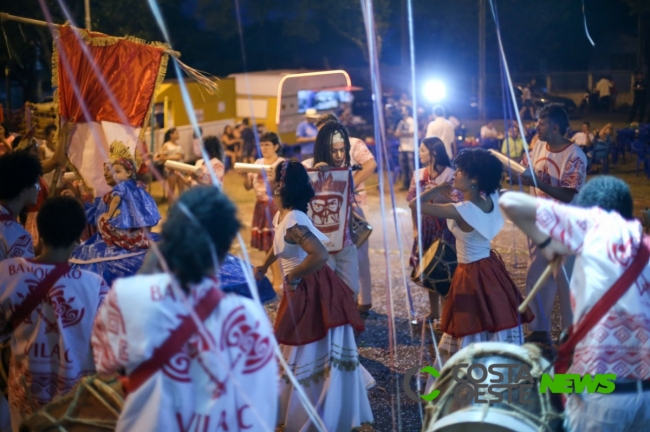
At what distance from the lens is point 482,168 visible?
197 inches

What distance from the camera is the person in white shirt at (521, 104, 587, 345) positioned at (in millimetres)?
6355

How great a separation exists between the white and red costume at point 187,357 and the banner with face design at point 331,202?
3.51 meters

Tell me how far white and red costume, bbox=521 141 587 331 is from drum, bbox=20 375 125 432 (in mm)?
4056

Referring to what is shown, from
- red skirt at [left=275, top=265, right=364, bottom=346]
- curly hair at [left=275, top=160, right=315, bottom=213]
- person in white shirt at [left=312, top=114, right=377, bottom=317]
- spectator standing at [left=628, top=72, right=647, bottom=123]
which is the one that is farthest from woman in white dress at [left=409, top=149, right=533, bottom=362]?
spectator standing at [left=628, top=72, right=647, bottom=123]

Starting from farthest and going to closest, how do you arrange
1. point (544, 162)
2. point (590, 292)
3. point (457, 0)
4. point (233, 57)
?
point (233, 57) → point (457, 0) → point (544, 162) → point (590, 292)

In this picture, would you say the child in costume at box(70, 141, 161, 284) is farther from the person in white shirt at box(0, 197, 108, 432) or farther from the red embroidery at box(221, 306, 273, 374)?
the red embroidery at box(221, 306, 273, 374)

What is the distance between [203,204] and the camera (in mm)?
2756

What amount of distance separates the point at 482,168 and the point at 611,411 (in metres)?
2.05

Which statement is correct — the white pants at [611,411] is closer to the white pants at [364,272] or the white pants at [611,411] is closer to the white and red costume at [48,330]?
the white and red costume at [48,330]

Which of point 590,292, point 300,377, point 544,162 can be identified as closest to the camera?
point 590,292

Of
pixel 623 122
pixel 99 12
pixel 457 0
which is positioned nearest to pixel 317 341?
pixel 99 12

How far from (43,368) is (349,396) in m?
2.02

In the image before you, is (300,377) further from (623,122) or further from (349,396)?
(623,122)

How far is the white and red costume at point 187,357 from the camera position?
2.68m
